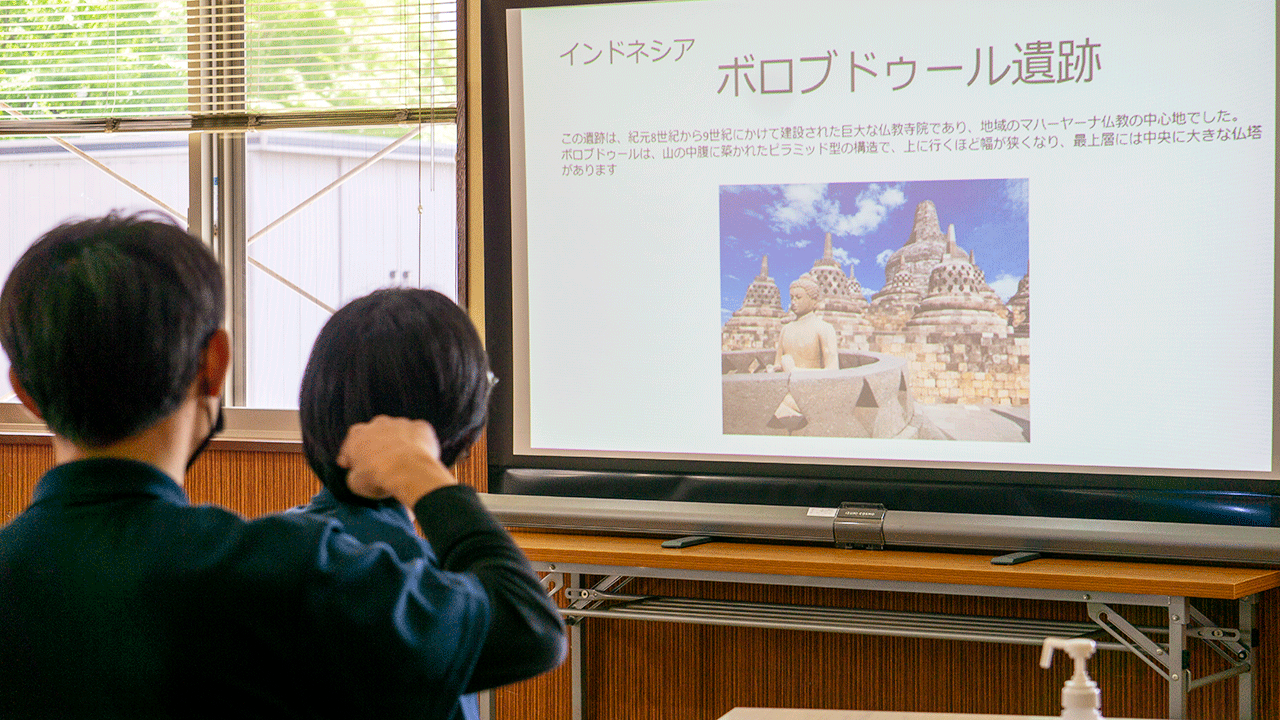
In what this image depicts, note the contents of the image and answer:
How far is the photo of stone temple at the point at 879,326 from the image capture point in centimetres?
252

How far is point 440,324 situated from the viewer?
844mm

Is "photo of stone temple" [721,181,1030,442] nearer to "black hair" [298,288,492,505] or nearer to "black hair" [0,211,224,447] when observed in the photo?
"black hair" [298,288,492,505]

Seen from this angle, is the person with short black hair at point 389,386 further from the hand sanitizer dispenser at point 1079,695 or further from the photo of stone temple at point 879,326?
the photo of stone temple at point 879,326

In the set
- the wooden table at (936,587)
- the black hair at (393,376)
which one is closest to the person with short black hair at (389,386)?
the black hair at (393,376)

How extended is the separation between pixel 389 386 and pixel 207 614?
22 centimetres

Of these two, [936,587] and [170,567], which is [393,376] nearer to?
[170,567]

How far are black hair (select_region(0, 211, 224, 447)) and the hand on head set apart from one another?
11 centimetres

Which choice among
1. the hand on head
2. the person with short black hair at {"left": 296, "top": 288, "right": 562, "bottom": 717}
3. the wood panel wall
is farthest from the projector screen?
the hand on head

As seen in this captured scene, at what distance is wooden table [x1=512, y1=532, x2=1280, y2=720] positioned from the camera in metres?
2.24

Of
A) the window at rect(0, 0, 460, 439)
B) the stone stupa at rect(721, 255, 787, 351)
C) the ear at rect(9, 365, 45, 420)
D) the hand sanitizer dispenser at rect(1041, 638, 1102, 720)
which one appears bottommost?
the hand sanitizer dispenser at rect(1041, 638, 1102, 720)

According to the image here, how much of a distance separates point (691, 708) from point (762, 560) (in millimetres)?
683

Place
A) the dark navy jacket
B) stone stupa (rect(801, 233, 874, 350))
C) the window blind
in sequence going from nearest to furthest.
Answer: the dark navy jacket
stone stupa (rect(801, 233, 874, 350))
the window blind

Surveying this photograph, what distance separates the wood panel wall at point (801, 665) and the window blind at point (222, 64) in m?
0.96

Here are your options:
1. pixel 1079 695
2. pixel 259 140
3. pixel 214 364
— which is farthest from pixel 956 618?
pixel 259 140
